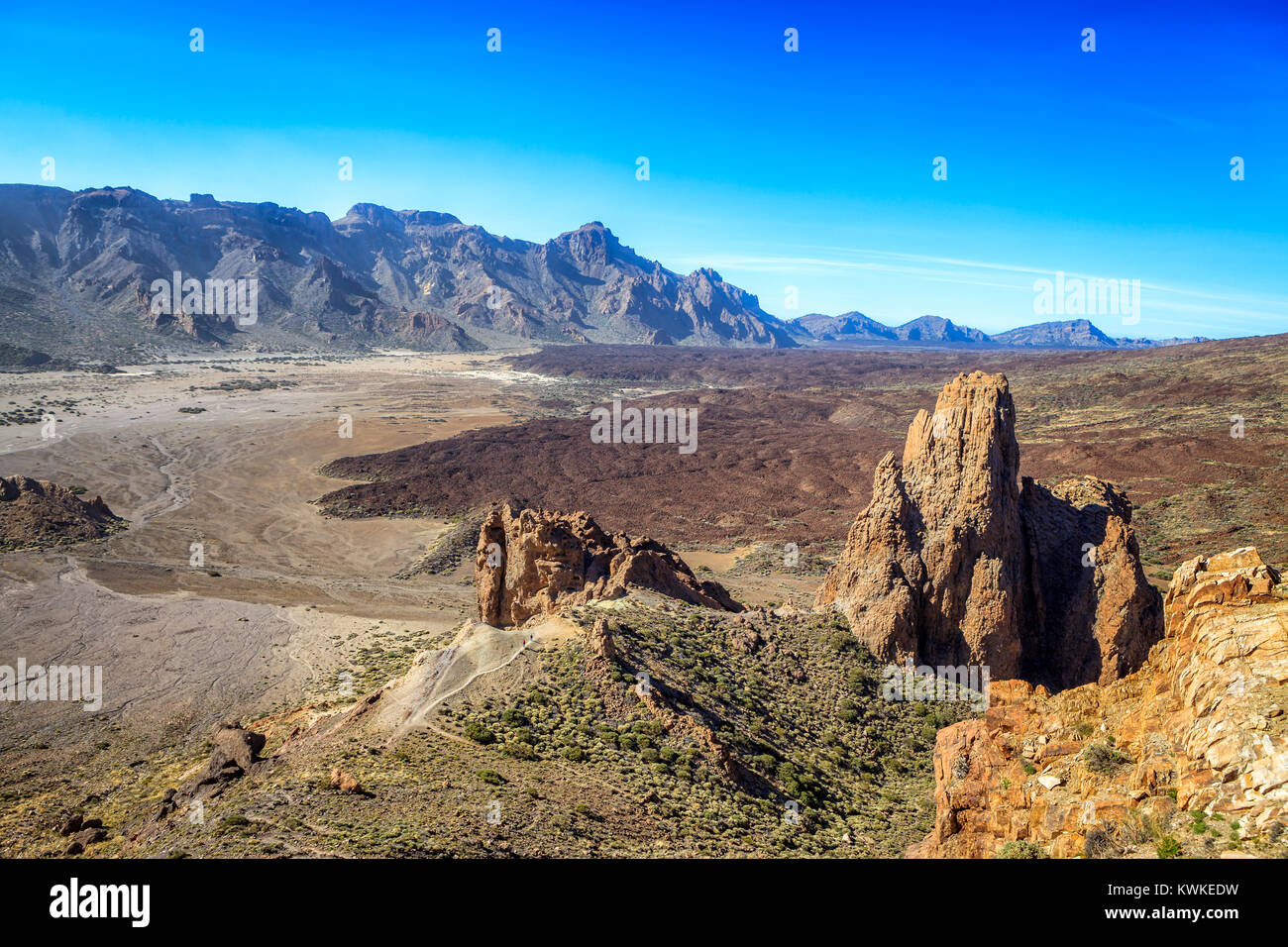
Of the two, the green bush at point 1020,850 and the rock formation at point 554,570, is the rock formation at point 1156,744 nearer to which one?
the green bush at point 1020,850

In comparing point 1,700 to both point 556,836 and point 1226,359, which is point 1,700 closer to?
point 556,836

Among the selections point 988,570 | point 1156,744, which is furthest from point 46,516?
point 1156,744

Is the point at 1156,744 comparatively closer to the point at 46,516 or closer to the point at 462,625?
the point at 462,625

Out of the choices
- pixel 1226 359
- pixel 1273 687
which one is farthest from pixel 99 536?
pixel 1226 359

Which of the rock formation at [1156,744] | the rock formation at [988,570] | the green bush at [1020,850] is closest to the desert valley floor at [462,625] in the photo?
the rock formation at [1156,744]

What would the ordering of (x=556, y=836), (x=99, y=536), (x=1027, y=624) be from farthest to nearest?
(x=99, y=536) < (x=1027, y=624) < (x=556, y=836)

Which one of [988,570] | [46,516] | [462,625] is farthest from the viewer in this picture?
[46,516]
